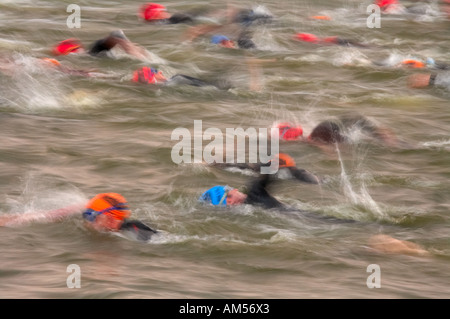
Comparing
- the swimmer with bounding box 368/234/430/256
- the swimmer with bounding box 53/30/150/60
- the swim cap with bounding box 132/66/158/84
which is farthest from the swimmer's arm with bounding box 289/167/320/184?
the swimmer with bounding box 53/30/150/60

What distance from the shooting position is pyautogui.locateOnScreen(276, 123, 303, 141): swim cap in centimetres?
1391

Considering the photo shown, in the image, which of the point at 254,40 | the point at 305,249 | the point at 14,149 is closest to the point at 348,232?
the point at 305,249

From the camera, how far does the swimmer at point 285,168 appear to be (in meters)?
12.1

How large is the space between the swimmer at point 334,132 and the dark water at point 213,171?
23cm

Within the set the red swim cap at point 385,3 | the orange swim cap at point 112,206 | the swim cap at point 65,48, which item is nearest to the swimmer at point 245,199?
the orange swim cap at point 112,206

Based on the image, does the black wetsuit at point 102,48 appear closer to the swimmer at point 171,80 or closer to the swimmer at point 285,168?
the swimmer at point 171,80

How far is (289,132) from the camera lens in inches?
549

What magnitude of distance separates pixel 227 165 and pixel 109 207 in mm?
2876

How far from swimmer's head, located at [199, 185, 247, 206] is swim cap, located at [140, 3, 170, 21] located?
11800 millimetres

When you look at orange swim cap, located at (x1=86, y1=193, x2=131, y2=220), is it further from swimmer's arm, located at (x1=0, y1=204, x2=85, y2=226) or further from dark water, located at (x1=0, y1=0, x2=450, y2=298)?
swimmer's arm, located at (x1=0, y1=204, x2=85, y2=226)

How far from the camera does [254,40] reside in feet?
68.0
